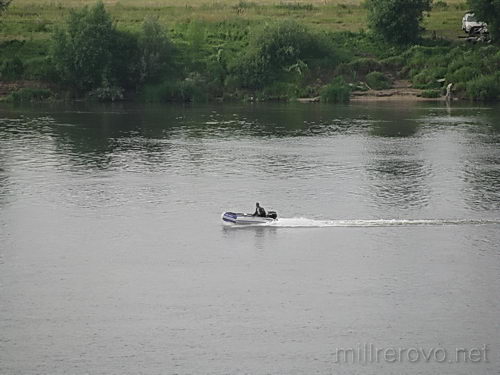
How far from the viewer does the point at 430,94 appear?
93000 millimetres

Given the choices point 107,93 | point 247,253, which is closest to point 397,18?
point 107,93

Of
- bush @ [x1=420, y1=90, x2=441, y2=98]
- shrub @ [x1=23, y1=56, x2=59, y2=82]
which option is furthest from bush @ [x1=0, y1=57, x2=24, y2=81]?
bush @ [x1=420, y1=90, x2=441, y2=98]

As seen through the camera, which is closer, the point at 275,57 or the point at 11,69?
the point at 11,69

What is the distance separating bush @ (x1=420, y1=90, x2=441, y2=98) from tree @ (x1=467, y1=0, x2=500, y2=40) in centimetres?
845

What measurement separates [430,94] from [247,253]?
54.4m

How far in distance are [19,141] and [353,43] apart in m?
41.1

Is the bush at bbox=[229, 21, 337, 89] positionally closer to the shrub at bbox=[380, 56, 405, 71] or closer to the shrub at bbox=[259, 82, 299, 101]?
the shrub at bbox=[259, 82, 299, 101]

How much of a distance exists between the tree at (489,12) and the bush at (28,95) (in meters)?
39.0

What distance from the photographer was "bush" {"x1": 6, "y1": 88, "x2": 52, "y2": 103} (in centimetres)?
9074

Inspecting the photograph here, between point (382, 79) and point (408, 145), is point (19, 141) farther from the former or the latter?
point (382, 79)

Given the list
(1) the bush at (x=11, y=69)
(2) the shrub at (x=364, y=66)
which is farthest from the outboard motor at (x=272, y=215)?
(1) the bush at (x=11, y=69)

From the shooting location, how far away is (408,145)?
6662cm

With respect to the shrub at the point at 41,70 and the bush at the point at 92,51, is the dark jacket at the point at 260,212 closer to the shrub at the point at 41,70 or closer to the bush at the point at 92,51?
the bush at the point at 92,51

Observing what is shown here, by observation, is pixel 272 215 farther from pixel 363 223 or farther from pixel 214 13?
pixel 214 13
